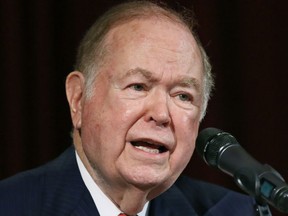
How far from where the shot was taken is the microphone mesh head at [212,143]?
139 cm

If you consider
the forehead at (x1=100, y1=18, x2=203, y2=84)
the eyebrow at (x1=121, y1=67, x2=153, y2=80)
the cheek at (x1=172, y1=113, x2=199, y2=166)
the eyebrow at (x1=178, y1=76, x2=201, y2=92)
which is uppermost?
the forehead at (x1=100, y1=18, x2=203, y2=84)

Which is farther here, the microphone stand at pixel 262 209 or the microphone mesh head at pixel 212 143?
the microphone mesh head at pixel 212 143

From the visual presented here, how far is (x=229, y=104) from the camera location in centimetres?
232

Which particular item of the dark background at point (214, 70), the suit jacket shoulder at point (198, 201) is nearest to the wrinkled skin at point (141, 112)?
the suit jacket shoulder at point (198, 201)

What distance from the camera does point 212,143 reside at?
55.4 inches

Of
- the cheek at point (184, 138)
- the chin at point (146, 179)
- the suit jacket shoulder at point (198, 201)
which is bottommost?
the suit jacket shoulder at point (198, 201)

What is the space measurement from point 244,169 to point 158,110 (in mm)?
326

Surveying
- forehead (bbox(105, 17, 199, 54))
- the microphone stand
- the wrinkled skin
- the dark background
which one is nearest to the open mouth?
the wrinkled skin

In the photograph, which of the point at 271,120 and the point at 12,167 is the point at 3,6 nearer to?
the point at 12,167

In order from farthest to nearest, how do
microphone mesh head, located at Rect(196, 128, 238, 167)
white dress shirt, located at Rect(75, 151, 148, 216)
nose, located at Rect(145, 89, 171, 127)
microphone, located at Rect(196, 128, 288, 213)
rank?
white dress shirt, located at Rect(75, 151, 148, 216) → nose, located at Rect(145, 89, 171, 127) → microphone mesh head, located at Rect(196, 128, 238, 167) → microphone, located at Rect(196, 128, 288, 213)

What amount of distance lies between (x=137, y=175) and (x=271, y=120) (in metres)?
0.90

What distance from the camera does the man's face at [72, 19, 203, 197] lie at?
5.16 feet

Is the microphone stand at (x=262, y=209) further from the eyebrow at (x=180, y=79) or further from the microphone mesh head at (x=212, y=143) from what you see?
the eyebrow at (x=180, y=79)

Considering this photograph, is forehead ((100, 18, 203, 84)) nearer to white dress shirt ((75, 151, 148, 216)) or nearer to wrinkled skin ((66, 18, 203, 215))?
wrinkled skin ((66, 18, 203, 215))
